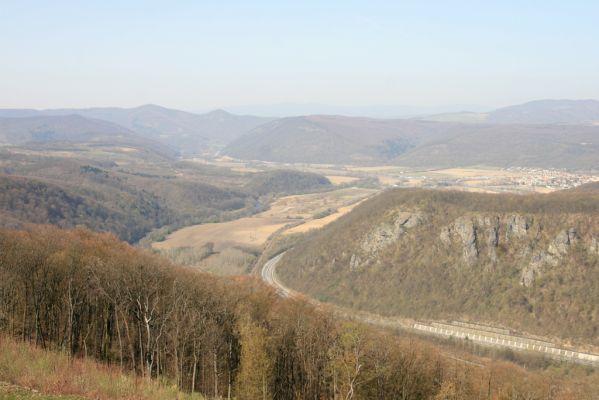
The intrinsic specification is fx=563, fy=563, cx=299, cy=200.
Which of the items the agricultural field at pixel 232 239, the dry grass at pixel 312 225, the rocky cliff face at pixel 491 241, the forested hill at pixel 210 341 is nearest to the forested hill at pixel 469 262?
the rocky cliff face at pixel 491 241

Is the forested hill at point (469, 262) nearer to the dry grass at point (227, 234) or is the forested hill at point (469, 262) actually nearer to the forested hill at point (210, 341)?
the dry grass at point (227, 234)

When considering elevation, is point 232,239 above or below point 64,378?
below

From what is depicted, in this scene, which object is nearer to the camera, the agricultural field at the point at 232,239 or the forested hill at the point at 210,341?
the forested hill at the point at 210,341

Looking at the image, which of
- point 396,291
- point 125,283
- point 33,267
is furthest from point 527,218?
point 33,267

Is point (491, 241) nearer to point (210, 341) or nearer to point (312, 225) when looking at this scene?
point (312, 225)

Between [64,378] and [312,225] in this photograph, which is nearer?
[64,378]

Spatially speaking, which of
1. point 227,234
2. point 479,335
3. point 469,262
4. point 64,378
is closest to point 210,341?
point 64,378

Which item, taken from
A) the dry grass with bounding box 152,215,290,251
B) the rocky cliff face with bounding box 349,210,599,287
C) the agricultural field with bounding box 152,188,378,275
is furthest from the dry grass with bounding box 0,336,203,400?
the dry grass with bounding box 152,215,290,251
